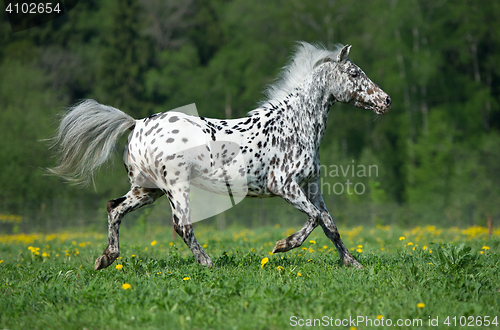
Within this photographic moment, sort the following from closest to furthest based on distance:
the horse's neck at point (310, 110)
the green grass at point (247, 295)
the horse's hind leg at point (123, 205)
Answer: the green grass at point (247, 295) < the horse's hind leg at point (123, 205) < the horse's neck at point (310, 110)

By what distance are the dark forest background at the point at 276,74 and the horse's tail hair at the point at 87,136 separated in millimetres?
13722

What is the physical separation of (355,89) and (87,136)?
3416mm

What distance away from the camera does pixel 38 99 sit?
31.2 metres

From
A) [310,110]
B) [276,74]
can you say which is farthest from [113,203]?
[276,74]

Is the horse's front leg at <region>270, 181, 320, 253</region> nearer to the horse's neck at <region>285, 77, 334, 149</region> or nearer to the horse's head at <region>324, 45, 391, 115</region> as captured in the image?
the horse's neck at <region>285, 77, 334, 149</region>

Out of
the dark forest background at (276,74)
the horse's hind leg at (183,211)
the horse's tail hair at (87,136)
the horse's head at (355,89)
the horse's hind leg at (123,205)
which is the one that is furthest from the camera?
the dark forest background at (276,74)

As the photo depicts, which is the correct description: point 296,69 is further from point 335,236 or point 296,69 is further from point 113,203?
point 113,203

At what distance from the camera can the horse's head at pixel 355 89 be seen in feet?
19.7

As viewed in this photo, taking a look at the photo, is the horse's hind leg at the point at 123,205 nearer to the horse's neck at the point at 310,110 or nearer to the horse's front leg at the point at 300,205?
the horse's front leg at the point at 300,205

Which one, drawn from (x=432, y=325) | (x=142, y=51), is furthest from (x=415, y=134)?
(x=432, y=325)

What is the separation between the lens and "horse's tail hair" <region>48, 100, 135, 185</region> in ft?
18.8

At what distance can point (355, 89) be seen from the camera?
6000 millimetres

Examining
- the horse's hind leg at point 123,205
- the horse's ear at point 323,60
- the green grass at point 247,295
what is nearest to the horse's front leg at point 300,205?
the green grass at point 247,295

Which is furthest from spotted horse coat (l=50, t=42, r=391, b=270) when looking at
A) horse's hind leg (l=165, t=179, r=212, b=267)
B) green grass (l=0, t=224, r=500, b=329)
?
green grass (l=0, t=224, r=500, b=329)
